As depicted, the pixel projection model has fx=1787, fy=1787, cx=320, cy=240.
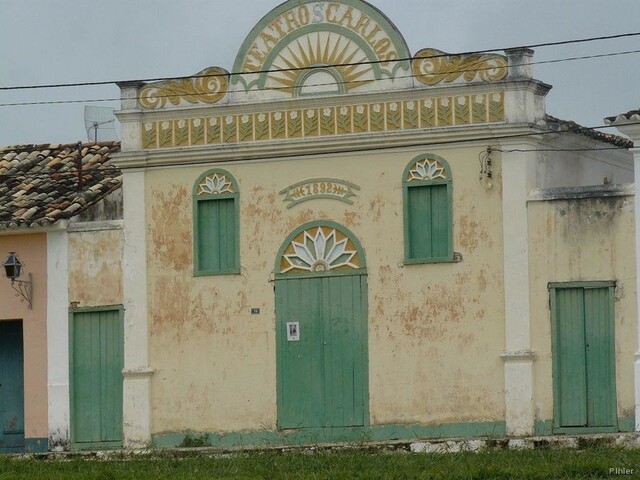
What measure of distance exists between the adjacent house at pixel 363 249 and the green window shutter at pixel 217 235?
3 centimetres

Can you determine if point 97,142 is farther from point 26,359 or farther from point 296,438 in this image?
point 296,438

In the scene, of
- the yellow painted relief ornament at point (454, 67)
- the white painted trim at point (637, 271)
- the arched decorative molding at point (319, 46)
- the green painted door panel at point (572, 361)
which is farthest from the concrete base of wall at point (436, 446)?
the arched decorative molding at point (319, 46)

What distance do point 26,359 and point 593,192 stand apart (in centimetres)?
942

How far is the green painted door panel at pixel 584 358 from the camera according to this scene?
2455 cm

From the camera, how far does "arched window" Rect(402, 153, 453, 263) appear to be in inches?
1012

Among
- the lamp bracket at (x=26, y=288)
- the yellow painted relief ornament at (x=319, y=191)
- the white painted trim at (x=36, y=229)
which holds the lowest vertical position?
the lamp bracket at (x=26, y=288)

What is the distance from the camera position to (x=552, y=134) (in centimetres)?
2561

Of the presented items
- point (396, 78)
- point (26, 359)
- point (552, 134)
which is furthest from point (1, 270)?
point (552, 134)

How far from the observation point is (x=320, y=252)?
26.5m

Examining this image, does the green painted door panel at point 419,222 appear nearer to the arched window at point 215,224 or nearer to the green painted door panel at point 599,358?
the green painted door panel at point 599,358

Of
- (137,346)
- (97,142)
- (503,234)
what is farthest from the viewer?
(97,142)

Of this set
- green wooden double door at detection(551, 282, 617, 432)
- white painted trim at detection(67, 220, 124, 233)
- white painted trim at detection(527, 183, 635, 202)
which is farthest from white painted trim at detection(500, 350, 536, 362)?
white painted trim at detection(67, 220, 124, 233)

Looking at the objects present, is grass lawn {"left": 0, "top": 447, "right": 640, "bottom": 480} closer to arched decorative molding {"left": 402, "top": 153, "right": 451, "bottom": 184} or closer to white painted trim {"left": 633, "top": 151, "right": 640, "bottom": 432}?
white painted trim {"left": 633, "top": 151, "right": 640, "bottom": 432}

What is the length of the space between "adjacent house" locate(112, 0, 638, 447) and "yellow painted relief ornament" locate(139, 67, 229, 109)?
3 cm
